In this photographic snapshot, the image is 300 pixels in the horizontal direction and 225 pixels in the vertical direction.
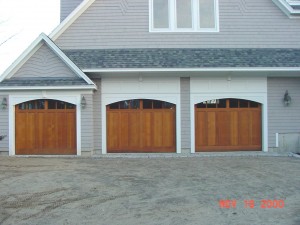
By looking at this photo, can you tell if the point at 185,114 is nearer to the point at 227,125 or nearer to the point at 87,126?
the point at 227,125

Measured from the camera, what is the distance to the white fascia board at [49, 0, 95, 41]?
13.2m

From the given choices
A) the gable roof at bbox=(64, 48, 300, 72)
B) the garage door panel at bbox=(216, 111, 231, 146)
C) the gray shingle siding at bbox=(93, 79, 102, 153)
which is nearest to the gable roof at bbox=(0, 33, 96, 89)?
the gable roof at bbox=(64, 48, 300, 72)

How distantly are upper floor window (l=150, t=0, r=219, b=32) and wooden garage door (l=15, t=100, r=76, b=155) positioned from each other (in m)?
5.18

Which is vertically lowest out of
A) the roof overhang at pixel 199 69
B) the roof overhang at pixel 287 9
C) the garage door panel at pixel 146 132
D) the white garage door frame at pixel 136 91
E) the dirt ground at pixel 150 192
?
the dirt ground at pixel 150 192

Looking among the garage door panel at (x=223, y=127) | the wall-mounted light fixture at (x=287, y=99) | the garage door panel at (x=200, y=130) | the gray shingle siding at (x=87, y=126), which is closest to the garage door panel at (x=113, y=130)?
the gray shingle siding at (x=87, y=126)

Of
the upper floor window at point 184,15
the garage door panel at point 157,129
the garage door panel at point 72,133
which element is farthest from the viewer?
the upper floor window at point 184,15

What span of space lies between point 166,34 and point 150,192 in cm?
832

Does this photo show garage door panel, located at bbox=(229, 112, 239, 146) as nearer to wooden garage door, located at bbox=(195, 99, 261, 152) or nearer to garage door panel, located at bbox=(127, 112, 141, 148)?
wooden garage door, located at bbox=(195, 99, 261, 152)

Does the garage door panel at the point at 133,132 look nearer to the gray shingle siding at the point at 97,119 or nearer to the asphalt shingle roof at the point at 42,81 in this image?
the gray shingle siding at the point at 97,119

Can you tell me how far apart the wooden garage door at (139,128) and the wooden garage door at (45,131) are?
1.57 m

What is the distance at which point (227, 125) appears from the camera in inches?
526

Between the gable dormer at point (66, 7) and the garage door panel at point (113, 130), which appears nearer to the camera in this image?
the garage door panel at point (113, 130)

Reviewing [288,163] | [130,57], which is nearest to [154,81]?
[130,57]

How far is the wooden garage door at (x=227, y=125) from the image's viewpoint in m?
13.3
